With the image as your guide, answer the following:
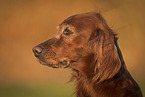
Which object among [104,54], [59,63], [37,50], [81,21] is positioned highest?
[81,21]

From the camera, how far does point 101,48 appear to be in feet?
10.5

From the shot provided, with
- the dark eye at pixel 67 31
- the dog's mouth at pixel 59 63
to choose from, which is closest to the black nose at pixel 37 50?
the dog's mouth at pixel 59 63

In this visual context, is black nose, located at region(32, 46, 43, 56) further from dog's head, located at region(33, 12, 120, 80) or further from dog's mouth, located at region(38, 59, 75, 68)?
dog's mouth, located at region(38, 59, 75, 68)

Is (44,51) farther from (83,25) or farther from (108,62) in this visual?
(108,62)

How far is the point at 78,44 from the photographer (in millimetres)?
3332

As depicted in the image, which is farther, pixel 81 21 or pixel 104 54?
pixel 81 21

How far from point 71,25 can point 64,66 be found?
646 millimetres

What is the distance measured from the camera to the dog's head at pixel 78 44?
3230mm

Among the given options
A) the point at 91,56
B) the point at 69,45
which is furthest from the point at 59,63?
the point at 91,56

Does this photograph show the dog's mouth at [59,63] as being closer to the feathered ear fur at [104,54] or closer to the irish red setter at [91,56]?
the irish red setter at [91,56]

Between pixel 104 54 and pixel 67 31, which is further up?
pixel 67 31

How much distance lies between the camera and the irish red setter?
3.16m

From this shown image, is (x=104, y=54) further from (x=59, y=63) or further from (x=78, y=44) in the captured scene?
(x=59, y=63)

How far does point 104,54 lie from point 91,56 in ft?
0.74
